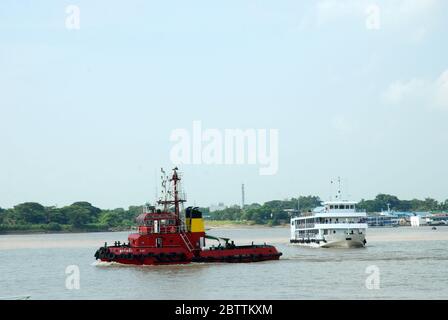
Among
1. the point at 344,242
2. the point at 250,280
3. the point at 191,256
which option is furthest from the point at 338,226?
the point at 250,280

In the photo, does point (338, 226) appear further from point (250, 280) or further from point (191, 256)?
point (250, 280)

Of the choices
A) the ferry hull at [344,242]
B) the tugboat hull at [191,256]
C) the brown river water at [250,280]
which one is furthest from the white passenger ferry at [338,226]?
the tugboat hull at [191,256]

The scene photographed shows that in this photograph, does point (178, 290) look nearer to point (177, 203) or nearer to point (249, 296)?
point (249, 296)

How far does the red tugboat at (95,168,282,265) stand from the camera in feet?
211

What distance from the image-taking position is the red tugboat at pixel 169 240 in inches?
2534

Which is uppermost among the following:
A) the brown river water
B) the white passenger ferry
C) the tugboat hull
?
the white passenger ferry

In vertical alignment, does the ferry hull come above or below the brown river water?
above

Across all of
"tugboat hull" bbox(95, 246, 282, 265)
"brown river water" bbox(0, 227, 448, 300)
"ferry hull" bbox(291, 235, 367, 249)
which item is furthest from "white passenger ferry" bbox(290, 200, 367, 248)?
"tugboat hull" bbox(95, 246, 282, 265)

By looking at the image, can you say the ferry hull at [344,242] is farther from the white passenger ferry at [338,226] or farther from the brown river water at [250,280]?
the brown river water at [250,280]

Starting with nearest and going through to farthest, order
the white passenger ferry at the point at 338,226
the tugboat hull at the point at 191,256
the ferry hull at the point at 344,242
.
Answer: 1. the tugboat hull at the point at 191,256
2. the ferry hull at the point at 344,242
3. the white passenger ferry at the point at 338,226

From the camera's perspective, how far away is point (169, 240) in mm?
64750

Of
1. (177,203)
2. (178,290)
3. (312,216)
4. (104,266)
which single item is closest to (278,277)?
(178,290)

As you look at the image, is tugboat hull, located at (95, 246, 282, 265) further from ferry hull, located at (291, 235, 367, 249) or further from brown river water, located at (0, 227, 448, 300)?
ferry hull, located at (291, 235, 367, 249)
